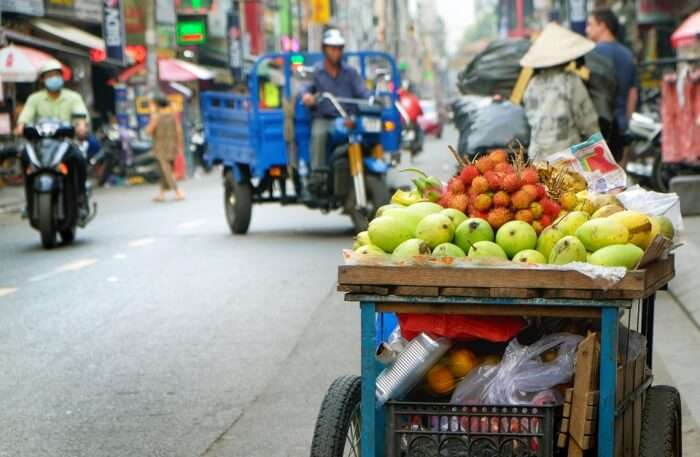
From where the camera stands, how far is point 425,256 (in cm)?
417

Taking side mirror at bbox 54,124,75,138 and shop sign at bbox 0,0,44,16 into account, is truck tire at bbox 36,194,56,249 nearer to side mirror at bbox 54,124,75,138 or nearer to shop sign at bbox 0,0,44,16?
side mirror at bbox 54,124,75,138

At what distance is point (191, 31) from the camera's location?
44219 mm

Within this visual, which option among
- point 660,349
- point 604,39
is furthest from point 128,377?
point 604,39

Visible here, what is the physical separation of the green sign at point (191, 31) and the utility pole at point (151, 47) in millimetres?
2556

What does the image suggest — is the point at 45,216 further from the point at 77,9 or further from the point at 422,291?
the point at 77,9

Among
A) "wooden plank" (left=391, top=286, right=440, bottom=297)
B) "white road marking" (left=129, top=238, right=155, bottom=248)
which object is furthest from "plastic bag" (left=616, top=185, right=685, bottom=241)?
"white road marking" (left=129, top=238, right=155, bottom=248)

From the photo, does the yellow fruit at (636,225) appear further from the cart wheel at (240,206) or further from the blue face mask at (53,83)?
the cart wheel at (240,206)

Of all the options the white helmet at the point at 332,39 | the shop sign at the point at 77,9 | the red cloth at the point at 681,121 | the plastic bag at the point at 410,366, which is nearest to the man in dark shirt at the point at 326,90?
the white helmet at the point at 332,39

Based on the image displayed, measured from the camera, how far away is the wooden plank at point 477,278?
4.01 metres

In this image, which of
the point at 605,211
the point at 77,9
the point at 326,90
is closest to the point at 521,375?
the point at 605,211

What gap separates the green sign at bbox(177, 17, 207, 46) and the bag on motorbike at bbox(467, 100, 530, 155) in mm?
33320

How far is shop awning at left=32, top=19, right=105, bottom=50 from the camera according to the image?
29969mm

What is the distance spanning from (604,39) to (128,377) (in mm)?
5568

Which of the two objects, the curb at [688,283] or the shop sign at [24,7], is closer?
the curb at [688,283]
